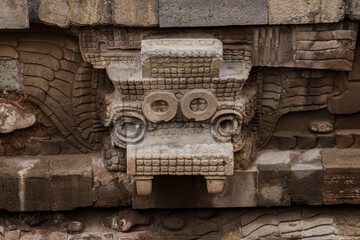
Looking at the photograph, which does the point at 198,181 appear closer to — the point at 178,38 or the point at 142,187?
the point at 142,187

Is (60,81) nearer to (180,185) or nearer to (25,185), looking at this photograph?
(25,185)

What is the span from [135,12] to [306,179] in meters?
2.06

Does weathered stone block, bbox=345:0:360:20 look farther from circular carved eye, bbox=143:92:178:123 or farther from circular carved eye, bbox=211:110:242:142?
circular carved eye, bbox=143:92:178:123

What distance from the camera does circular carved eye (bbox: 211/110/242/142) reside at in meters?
4.86

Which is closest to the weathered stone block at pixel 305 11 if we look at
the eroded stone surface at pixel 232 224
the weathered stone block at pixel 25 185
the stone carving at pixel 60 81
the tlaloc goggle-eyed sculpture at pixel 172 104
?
the tlaloc goggle-eyed sculpture at pixel 172 104

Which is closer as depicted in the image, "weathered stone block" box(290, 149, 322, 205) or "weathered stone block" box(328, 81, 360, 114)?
"weathered stone block" box(328, 81, 360, 114)

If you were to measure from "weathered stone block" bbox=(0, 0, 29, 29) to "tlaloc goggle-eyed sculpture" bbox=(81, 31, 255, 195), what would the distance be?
1.63 feet

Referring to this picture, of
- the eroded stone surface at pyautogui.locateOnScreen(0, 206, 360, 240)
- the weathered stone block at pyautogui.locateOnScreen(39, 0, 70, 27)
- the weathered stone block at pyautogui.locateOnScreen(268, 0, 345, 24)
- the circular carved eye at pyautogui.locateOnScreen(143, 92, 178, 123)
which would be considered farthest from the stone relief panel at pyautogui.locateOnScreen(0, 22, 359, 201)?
the eroded stone surface at pyautogui.locateOnScreen(0, 206, 360, 240)

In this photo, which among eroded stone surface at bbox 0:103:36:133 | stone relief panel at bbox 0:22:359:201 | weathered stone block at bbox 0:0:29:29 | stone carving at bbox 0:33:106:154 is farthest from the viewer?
eroded stone surface at bbox 0:103:36:133

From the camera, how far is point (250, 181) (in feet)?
17.5

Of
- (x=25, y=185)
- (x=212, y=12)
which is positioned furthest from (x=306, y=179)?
(x=25, y=185)

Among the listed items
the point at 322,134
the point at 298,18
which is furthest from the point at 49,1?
the point at 322,134

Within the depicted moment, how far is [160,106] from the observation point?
15.9 ft

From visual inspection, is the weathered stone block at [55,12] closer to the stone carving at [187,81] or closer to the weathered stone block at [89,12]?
the weathered stone block at [89,12]
